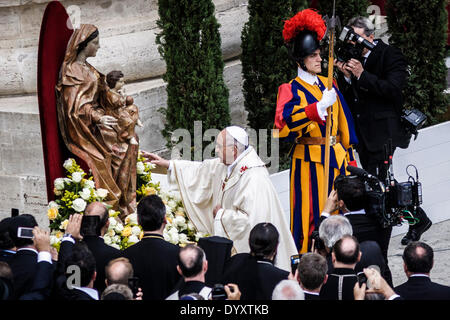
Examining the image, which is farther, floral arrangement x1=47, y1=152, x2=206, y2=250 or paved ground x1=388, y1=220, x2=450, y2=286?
paved ground x1=388, y1=220, x2=450, y2=286

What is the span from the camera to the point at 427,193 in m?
9.91

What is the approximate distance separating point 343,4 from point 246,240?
438cm

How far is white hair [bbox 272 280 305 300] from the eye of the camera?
4961 mm

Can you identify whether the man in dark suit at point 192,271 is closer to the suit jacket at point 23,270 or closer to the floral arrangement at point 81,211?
the suit jacket at point 23,270

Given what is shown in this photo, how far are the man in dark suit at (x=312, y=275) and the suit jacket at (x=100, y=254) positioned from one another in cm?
139

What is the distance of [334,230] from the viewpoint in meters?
6.01

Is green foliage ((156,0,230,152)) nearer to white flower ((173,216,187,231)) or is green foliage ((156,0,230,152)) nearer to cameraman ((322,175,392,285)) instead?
white flower ((173,216,187,231))

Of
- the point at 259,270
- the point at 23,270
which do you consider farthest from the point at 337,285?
the point at 23,270

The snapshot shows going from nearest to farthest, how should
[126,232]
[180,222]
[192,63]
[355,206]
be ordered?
[355,206] < [126,232] < [180,222] < [192,63]

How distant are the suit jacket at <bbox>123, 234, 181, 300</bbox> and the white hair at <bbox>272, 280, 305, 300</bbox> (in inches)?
39.6

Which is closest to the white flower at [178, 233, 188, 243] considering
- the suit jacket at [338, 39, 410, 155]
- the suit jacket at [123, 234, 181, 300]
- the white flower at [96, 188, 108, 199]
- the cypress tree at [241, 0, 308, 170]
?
the white flower at [96, 188, 108, 199]

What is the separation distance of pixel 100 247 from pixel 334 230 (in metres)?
1.57

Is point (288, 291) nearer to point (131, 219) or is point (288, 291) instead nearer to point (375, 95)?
point (131, 219)

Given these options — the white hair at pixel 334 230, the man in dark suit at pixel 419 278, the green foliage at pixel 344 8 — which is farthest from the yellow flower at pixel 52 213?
the green foliage at pixel 344 8
